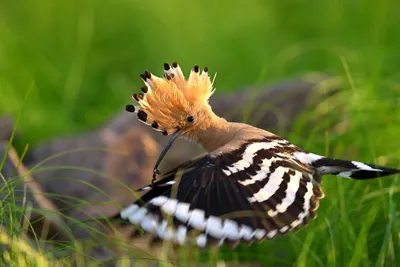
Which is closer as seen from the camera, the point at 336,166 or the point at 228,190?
the point at 228,190

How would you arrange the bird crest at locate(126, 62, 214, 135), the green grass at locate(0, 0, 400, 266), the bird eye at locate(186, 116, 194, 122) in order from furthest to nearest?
the green grass at locate(0, 0, 400, 266)
the bird eye at locate(186, 116, 194, 122)
the bird crest at locate(126, 62, 214, 135)

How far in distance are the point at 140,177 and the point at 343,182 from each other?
3.54 ft

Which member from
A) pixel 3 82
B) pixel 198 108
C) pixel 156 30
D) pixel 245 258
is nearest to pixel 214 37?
pixel 156 30

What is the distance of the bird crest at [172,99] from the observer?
1.88 m

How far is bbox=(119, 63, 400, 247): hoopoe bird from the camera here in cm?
174

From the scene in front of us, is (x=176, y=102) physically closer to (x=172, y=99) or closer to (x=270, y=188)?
(x=172, y=99)

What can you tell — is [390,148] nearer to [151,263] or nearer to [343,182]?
[343,182]

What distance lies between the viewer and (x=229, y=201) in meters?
1.75

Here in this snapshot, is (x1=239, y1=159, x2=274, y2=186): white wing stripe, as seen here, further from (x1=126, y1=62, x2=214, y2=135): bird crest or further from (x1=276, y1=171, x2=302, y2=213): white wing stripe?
(x1=126, y1=62, x2=214, y2=135): bird crest

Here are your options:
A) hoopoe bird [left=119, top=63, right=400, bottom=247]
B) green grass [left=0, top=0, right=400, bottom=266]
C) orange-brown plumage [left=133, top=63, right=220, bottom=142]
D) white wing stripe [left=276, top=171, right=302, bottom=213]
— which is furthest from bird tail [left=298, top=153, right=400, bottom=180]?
green grass [left=0, top=0, right=400, bottom=266]

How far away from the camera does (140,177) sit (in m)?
3.31

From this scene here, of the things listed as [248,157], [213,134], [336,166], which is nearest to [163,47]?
[213,134]

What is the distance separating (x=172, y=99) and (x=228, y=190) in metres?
0.29

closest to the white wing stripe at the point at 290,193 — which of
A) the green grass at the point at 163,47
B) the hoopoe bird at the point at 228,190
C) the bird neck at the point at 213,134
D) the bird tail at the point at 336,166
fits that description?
the hoopoe bird at the point at 228,190
